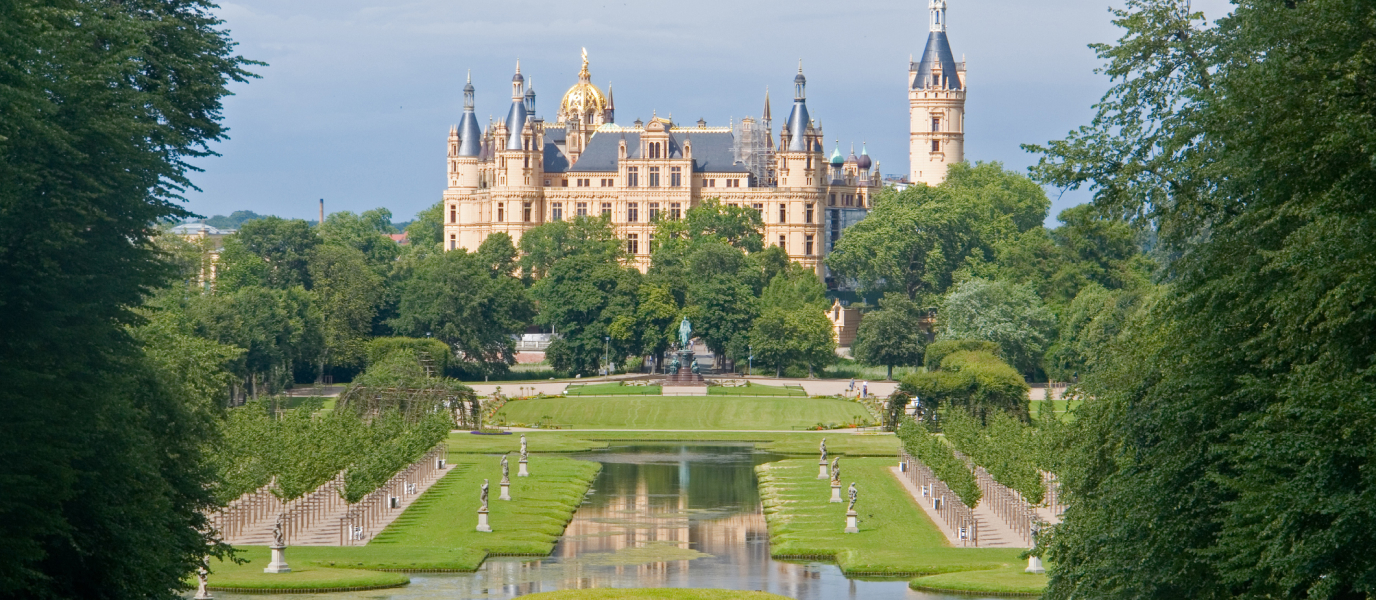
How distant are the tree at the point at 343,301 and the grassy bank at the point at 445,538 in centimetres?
4055

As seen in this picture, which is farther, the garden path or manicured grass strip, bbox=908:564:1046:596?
the garden path

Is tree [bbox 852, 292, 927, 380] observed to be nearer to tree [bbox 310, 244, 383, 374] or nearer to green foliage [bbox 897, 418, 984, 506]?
tree [bbox 310, 244, 383, 374]

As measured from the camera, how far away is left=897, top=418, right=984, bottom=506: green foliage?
47719mm

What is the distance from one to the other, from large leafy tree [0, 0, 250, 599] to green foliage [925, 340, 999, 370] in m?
69.0

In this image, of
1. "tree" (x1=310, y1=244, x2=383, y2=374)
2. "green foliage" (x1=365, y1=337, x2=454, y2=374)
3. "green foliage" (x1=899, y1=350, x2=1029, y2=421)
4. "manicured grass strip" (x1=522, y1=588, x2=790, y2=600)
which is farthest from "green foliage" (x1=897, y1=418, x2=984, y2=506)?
"tree" (x1=310, y1=244, x2=383, y2=374)

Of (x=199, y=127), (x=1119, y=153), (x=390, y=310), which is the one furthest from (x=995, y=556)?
(x=390, y=310)

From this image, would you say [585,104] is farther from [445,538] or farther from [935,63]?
[445,538]

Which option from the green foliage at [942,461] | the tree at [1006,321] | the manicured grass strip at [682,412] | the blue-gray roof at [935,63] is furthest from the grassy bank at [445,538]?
the blue-gray roof at [935,63]

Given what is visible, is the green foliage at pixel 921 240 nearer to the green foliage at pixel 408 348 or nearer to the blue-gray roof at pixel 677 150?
the blue-gray roof at pixel 677 150

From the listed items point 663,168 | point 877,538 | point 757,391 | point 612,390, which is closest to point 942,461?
point 877,538

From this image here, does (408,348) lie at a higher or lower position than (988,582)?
higher

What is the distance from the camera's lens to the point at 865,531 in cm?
4691

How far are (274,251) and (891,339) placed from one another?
38.5 m

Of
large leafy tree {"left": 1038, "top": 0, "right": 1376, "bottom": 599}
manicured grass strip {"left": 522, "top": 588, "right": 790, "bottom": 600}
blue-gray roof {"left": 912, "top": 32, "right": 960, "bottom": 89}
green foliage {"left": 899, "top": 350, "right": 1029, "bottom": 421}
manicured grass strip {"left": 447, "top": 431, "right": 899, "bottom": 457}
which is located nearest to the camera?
large leafy tree {"left": 1038, "top": 0, "right": 1376, "bottom": 599}
